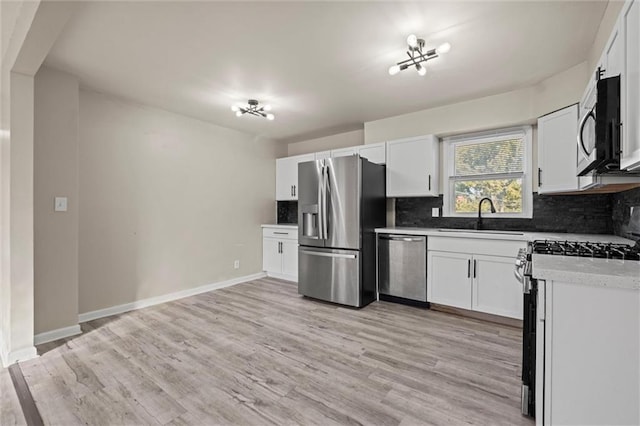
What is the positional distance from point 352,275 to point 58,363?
8.82ft

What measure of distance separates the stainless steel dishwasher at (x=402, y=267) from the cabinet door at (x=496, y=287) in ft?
1.76

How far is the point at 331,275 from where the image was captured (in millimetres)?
3658

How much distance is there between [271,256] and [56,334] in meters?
2.80

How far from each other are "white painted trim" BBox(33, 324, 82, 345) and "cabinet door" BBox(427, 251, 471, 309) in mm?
3537

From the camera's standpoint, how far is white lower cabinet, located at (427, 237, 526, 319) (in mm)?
2904

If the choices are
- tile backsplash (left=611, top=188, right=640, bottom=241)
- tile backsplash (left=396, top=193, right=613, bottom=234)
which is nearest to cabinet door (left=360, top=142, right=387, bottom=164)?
tile backsplash (left=396, top=193, right=613, bottom=234)

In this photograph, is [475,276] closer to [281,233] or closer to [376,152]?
[376,152]

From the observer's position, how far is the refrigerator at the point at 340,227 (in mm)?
3508

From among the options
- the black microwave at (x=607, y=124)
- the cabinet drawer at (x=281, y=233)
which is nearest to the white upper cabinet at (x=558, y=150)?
the black microwave at (x=607, y=124)

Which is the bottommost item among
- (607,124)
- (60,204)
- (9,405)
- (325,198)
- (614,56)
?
(9,405)

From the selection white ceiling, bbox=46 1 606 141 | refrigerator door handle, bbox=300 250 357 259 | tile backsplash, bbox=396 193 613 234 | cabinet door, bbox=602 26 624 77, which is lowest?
refrigerator door handle, bbox=300 250 357 259

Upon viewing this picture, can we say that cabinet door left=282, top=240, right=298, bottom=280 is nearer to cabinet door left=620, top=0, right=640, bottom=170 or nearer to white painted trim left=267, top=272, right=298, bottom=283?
white painted trim left=267, top=272, right=298, bottom=283

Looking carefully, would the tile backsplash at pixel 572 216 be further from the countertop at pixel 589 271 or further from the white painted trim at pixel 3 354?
the white painted trim at pixel 3 354

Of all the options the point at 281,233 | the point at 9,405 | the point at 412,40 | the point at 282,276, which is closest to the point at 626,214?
the point at 412,40
